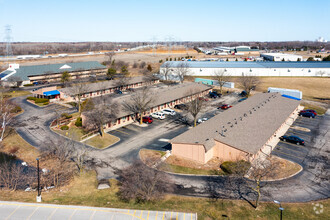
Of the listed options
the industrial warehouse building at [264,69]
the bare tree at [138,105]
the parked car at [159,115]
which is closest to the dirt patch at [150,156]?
the bare tree at [138,105]

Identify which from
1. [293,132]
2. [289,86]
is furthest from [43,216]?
[289,86]

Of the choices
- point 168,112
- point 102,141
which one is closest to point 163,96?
point 168,112

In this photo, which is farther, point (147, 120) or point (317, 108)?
point (317, 108)

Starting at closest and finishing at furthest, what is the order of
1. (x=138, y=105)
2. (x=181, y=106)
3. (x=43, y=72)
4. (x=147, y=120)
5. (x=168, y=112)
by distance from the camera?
(x=138, y=105) < (x=147, y=120) < (x=168, y=112) < (x=181, y=106) < (x=43, y=72)

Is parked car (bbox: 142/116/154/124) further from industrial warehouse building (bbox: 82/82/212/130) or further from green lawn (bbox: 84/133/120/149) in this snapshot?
green lawn (bbox: 84/133/120/149)

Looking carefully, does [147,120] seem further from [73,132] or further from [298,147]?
[298,147]
